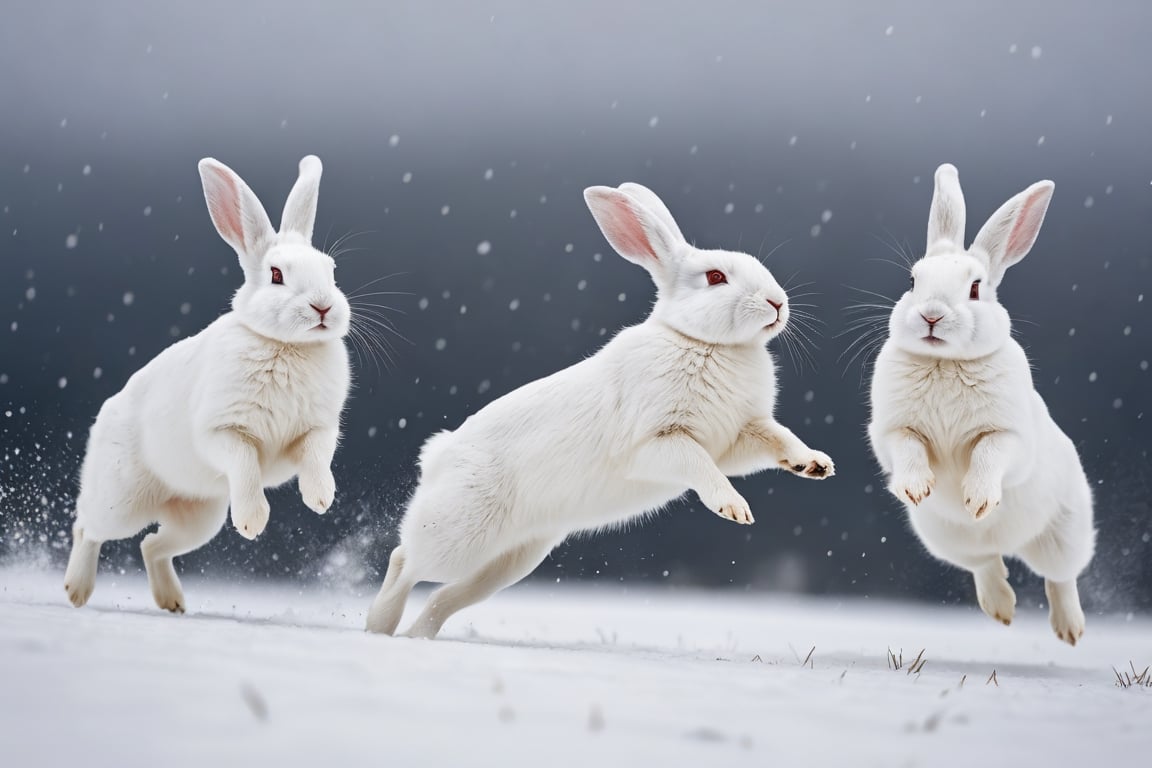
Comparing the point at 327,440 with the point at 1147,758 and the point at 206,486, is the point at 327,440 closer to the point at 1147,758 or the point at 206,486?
the point at 206,486

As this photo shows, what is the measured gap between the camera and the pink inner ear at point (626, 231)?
496 centimetres

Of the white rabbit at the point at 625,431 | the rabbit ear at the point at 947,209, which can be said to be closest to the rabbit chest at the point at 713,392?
the white rabbit at the point at 625,431

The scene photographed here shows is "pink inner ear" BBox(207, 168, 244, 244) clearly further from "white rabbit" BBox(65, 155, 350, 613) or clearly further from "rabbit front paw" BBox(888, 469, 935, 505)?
"rabbit front paw" BBox(888, 469, 935, 505)

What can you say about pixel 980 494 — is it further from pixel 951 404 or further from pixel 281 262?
pixel 281 262

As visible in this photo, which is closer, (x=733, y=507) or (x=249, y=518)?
(x=733, y=507)

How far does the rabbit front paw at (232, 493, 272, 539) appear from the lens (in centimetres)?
430

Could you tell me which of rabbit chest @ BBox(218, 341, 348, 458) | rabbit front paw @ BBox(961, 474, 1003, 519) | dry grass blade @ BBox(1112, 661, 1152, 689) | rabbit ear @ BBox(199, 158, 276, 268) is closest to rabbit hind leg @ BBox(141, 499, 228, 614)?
rabbit chest @ BBox(218, 341, 348, 458)

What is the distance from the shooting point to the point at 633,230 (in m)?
4.98

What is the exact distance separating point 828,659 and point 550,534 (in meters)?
1.53

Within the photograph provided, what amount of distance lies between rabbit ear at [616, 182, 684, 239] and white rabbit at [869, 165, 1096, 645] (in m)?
1.14

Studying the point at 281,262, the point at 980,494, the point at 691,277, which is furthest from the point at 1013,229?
the point at 281,262

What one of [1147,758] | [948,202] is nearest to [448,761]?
[1147,758]

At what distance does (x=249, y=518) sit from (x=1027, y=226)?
387 cm

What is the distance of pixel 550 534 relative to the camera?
16.3 ft
